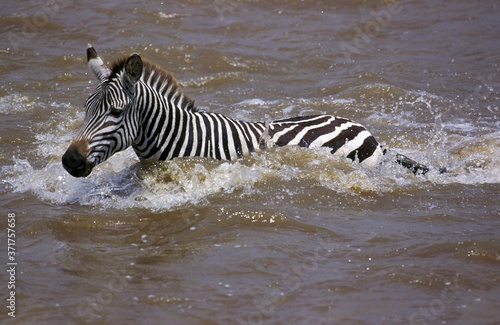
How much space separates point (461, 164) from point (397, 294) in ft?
11.3

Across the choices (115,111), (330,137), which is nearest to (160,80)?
(115,111)

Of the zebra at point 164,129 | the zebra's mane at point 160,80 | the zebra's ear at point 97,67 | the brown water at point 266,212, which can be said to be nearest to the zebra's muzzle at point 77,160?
the zebra at point 164,129

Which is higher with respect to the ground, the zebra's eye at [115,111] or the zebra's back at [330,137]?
the zebra's eye at [115,111]

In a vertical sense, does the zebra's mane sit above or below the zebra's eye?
above

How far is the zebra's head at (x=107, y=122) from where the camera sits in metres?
5.80

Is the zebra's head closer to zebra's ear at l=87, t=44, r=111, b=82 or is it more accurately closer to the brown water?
zebra's ear at l=87, t=44, r=111, b=82

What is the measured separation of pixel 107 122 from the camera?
5.94 metres

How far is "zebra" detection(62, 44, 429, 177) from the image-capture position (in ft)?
19.5

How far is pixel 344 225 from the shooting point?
20.3 feet

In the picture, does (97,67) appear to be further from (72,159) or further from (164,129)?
(72,159)

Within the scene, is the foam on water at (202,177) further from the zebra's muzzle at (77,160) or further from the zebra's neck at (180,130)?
the zebra's muzzle at (77,160)

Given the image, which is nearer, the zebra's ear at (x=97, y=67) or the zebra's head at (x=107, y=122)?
the zebra's head at (x=107, y=122)

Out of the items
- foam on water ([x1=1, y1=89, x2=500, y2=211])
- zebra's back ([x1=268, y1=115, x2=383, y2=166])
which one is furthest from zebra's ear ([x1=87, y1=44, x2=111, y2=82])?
zebra's back ([x1=268, y1=115, x2=383, y2=166])

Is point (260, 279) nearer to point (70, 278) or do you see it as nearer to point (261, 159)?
point (70, 278)
